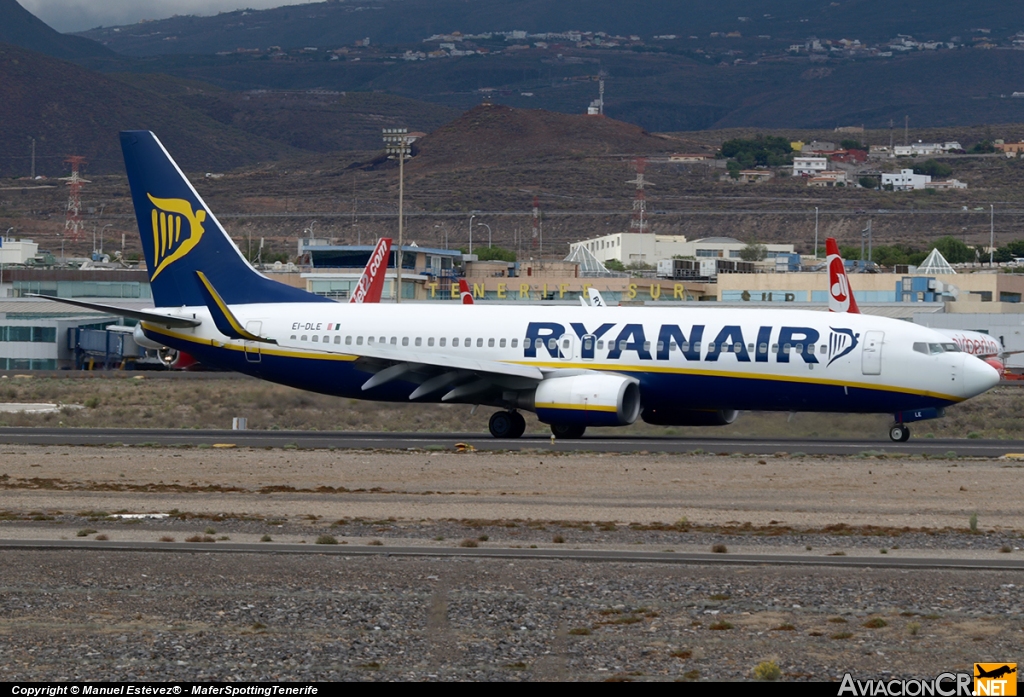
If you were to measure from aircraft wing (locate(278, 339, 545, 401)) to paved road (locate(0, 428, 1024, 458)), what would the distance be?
4.21ft

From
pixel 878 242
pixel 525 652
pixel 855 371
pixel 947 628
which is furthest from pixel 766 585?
pixel 878 242

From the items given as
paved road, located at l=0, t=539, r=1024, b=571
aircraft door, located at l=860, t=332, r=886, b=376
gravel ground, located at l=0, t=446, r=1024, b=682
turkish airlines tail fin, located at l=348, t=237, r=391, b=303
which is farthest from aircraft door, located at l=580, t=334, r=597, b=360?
turkish airlines tail fin, located at l=348, t=237, r=391, b=303

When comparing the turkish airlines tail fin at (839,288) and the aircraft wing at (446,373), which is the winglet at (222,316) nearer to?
the aircraft wing at (446,373)

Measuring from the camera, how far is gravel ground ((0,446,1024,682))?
1341cm

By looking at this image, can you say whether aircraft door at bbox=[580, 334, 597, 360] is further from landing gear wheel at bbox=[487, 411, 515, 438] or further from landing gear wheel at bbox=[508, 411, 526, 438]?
landing gear wheel at bbox=[487, 411, 515, 438]

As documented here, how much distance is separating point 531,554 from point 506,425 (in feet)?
65.5

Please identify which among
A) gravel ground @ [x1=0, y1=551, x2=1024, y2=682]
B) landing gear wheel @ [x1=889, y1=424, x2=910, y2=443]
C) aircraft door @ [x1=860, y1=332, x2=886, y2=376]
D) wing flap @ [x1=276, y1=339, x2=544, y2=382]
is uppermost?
aircraft door @ [x1=860, y1=332, x2=886, y2=376]

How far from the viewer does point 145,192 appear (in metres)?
43.6

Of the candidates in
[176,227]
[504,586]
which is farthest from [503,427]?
[504,586]

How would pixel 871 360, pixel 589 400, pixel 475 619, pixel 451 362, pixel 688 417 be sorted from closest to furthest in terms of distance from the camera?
pixel 475 619 < pixel 871 360 < pixel 589 400 < pixel 451 362 < pixel 688 417

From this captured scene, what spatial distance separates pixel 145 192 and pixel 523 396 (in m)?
13.7

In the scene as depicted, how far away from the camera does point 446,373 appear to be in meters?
38.4

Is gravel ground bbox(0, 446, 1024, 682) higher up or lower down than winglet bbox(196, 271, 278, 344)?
lower down

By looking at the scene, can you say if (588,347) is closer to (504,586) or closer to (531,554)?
(531,554)
